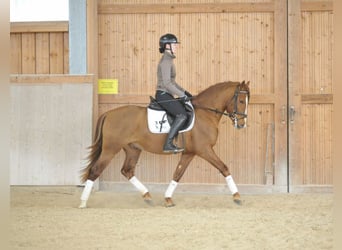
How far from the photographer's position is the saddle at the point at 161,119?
582 centimetres

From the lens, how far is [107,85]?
276 inches

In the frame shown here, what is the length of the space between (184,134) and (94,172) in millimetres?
1160

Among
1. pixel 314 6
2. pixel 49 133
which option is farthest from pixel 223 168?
pixel 314 6

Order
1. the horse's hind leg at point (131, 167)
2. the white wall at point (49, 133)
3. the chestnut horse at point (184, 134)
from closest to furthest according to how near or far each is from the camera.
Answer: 1. the chestnut horse at point (184, 134)
2. the horse's hind leg at point (131, 167)
3. the white wall at point (49, 133)

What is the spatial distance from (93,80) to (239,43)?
6.93 feet

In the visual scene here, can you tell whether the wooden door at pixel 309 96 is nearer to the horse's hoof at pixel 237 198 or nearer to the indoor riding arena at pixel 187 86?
the indoor riding arena at pixel 187 86

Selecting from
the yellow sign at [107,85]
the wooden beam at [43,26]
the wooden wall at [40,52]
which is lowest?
the yellow sign at [107,85]

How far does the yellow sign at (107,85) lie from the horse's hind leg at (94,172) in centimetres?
136

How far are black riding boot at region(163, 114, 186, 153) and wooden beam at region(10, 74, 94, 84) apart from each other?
5.60ft

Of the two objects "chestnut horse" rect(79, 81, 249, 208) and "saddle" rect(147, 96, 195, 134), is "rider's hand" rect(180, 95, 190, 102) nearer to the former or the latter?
"saddle" rect(147, 96, 195, 134)

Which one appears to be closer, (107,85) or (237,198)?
(237,198)

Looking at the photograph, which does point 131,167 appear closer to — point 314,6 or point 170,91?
point 170,91

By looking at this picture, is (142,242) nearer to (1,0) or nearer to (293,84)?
(1,0)

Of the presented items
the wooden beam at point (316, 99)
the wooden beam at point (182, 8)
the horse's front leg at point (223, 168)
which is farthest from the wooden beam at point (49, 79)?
the wooden beam at point (316, 99)
